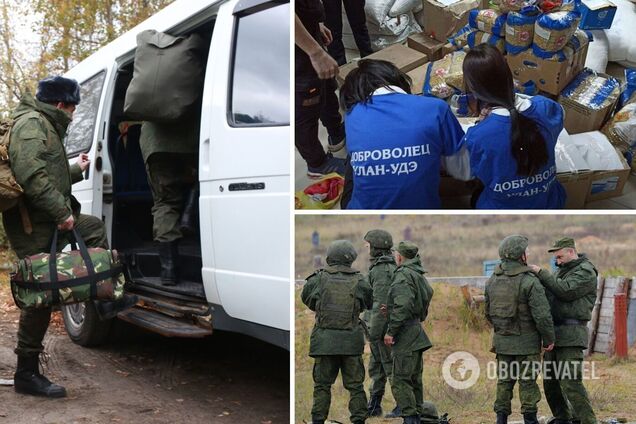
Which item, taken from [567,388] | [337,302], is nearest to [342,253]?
[337,302]

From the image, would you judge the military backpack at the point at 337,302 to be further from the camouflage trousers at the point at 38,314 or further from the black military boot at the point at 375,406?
the camouflage trousers at the point at 38,314

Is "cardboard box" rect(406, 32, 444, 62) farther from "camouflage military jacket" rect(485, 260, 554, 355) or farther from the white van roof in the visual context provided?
the white van roof

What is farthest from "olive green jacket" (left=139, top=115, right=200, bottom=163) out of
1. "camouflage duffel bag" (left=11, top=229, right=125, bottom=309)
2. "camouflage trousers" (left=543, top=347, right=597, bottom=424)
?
"camouflage trousers" (left=543, top=347, right=597, bottom=424)

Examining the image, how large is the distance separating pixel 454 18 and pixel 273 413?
8.71 ft

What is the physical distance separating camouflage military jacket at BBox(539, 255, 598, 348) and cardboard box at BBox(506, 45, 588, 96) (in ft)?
3.20

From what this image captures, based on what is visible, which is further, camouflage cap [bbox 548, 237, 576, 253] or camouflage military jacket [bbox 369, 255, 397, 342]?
camouflage military jacket [bbox 369, 255, 397, 342]

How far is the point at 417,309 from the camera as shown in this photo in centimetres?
377

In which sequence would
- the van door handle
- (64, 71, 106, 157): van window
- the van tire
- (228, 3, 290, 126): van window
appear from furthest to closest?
the van tire, (64, 71, 106, 157): van window, the van door handle, (228, 3, 290, 126): van window

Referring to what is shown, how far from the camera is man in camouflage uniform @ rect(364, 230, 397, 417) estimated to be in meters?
3.67

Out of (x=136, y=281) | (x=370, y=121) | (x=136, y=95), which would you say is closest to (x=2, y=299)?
(x=136, y=281)

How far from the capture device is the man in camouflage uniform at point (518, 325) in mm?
3598

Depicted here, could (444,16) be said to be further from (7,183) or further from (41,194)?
(7,183)

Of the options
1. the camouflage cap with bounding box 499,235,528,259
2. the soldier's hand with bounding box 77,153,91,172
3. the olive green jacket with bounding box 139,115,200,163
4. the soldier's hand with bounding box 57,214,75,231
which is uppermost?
the olive green jacket with bounding box 139,115,200,163

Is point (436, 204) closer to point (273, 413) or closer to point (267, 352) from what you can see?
point (273, 413)
